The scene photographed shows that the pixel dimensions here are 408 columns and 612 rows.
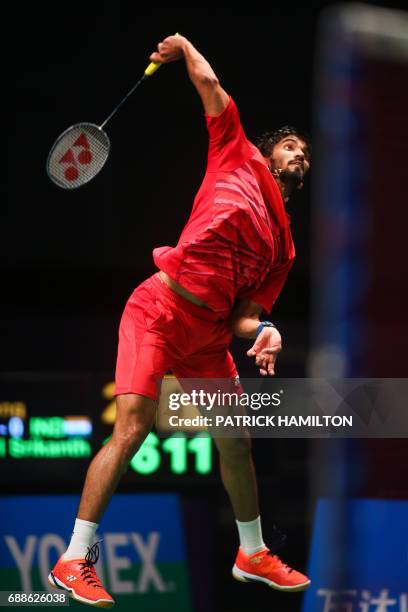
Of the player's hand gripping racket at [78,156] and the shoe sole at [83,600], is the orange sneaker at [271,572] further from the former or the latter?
the player's hand gripping racket at [78,156]

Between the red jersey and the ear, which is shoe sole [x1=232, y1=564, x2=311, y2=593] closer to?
the red jersey

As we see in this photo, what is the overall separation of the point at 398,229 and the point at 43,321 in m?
1.87

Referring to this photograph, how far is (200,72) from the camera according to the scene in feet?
12.0

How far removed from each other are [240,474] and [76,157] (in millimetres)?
1176

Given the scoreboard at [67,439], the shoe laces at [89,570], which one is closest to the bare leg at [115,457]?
the shoe laces at [89,570]

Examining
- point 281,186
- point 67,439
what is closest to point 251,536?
point 281,186

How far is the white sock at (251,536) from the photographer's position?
4086 mm

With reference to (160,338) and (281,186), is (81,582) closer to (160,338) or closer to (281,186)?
(160,338)

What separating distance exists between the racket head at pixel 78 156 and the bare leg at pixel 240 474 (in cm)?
98

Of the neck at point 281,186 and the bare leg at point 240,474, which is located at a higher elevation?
the neck at point 281,186

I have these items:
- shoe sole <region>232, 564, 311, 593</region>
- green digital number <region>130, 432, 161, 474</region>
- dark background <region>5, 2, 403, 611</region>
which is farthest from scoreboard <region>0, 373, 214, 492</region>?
shoe sole <region>232, 564, 311, 593</region>

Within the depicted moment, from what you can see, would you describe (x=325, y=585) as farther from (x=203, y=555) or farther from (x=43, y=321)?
(x=43, y=321)

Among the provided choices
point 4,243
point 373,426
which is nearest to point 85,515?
point 373,426

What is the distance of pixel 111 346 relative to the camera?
5719 mm
